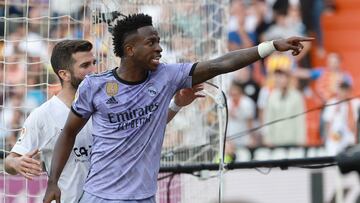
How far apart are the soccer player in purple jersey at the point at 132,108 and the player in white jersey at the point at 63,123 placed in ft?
1.41

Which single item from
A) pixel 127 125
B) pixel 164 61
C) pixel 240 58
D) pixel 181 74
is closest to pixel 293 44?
pixel 240 58

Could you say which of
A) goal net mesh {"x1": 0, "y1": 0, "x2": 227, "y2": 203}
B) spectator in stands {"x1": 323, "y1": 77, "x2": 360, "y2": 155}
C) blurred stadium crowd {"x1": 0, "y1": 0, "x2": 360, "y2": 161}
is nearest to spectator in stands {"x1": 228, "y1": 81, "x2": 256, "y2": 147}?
blurred stadium crowd {"x1": 0, "y1": 0, "x2": 360, "y2": 161}

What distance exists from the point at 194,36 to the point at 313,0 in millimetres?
8790

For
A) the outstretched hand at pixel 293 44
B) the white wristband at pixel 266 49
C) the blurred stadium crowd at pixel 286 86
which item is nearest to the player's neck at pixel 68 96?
the white wristband at pixel 266 49

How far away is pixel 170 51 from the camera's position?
7.79 m

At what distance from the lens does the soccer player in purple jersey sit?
542 centimetres

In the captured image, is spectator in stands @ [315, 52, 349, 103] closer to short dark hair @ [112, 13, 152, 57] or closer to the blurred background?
the blurred background

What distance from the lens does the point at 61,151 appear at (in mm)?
5594

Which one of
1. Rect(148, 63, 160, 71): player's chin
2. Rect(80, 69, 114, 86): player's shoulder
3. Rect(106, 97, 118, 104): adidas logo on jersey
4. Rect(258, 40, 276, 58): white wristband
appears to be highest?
Rect(258, 40, 276, 58): white wristband

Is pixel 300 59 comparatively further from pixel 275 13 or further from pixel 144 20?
pixel 144 20

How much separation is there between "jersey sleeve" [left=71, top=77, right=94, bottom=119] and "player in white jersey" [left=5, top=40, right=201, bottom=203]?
494 millimetres

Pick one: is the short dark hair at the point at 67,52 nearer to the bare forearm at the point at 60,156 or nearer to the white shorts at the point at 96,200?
the bare forearm at the point at 60,156

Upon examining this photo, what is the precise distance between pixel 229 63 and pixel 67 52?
1.28m

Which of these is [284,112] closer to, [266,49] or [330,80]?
[330,80]
